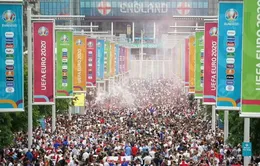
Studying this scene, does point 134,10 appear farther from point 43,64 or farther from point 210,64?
point 210,64

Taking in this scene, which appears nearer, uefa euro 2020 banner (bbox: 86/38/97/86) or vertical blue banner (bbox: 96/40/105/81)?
uefa euro 2020 banner (bbox: 86/38/97/86)

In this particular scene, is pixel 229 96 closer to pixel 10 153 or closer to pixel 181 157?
pixel 181 157

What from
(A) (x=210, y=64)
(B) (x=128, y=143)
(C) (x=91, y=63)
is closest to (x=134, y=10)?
(C) (x=91, y=63)

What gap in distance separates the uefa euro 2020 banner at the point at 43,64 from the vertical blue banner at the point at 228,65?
9.53 metres

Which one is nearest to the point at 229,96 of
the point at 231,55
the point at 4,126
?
the point at 231,55

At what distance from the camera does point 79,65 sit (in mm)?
42938

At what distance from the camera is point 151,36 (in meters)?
168

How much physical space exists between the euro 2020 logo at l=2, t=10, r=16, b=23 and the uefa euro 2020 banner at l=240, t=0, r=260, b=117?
710 cm

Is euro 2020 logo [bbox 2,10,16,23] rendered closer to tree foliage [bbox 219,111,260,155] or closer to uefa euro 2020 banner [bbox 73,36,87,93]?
tree foliage [bbox 219,111,260,155]

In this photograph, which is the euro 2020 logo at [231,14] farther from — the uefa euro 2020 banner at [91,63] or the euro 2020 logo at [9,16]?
the uefa euro 2020 banner at [91,63]

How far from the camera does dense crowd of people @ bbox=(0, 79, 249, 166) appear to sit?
1054 inches

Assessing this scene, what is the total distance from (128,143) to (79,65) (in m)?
11.6

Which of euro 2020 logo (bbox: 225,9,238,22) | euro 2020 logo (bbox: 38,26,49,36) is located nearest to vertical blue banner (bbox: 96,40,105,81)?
euro 2020 logo (bbox: 38,26,49,36)

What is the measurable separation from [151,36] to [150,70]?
29869 mm
